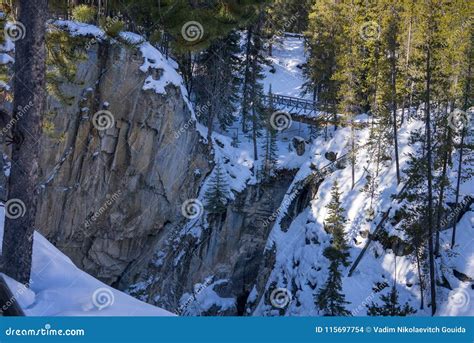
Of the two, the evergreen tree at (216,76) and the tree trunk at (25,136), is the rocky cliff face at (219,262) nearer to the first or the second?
the evergreen tree at (216,76)

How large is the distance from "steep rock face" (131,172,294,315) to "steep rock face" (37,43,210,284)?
4.59 ft

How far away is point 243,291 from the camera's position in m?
28.8

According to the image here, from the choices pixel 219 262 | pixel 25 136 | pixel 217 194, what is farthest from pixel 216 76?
pixel 25 136

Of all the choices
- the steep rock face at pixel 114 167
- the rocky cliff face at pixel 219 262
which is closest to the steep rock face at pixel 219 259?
the rocky cliff face at pixel 219 262

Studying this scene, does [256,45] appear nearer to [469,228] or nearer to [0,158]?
[469,228]

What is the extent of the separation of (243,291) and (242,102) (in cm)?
1521

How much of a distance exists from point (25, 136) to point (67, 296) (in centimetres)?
Result: 243

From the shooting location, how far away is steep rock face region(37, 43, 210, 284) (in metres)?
20.8

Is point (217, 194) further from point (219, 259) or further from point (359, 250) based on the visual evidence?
point (359, 250)

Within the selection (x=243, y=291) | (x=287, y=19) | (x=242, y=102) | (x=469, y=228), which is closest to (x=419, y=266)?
(x=469, y=228)

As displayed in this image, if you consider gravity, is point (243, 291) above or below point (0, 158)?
below

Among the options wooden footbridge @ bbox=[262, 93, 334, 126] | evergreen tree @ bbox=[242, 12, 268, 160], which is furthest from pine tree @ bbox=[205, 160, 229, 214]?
wooden footbridge @ bbox=[262, 93, 334, 126]

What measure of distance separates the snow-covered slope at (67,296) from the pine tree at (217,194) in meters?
18.6

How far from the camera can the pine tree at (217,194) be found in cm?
2611
